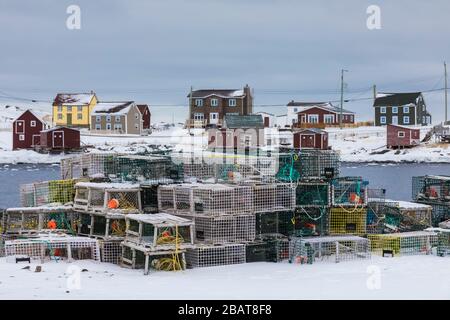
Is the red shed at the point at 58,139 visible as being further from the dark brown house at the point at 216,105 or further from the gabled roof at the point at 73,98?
the gabled roof at the point at 73,98

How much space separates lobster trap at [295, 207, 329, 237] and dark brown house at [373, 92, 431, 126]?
71209mm

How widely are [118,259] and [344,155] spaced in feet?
193

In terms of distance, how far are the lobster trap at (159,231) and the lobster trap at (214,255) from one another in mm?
268

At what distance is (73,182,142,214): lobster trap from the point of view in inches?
601

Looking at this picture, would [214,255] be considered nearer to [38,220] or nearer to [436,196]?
[38,220]

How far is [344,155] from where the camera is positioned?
72.3 m

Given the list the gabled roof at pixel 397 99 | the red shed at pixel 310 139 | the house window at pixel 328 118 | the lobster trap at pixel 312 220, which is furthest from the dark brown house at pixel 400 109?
the lobster trap at pixel 312 220

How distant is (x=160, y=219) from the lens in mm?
13844

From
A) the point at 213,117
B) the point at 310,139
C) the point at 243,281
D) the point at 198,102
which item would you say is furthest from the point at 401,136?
the point at 243,281

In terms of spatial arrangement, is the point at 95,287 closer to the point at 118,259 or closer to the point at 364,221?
the point at 118,259

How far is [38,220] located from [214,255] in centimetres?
396

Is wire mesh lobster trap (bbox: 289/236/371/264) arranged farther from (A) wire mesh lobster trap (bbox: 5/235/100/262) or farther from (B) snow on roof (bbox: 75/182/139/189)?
(A) wire mesh lobster trap (bbox: 5/235/100/262)
